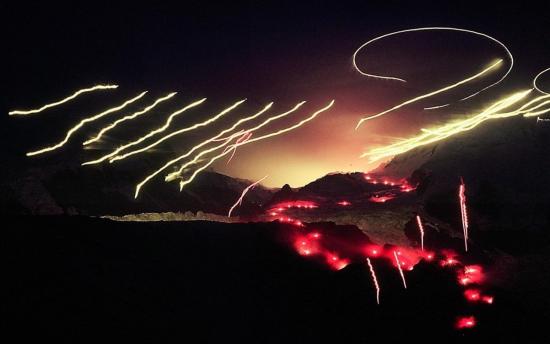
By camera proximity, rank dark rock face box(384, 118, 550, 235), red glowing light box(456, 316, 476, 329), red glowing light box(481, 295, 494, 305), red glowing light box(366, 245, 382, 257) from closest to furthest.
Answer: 1. red glowing light box(456, 316, 476, 329)
2. red glowing light box(481, 295, 494, 305)
3. red glowing light box(366, 245, 382, 257)
4. dark rock face box(384, 118, 550, 235)

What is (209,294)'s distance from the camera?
41.7 feet

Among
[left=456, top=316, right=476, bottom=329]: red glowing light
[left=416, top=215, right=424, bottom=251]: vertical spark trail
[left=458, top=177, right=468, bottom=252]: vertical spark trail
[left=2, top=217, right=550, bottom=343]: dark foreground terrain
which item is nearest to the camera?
[left=2, top=217, right=550, bottom=343]: dark foreground terrain

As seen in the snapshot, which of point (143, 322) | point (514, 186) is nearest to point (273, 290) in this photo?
point (143, 322)

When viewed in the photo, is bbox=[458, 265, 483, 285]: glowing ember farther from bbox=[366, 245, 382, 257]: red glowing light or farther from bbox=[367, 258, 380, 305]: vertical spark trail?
bbox=[367, 258, 380, 305]: vertical spark trail

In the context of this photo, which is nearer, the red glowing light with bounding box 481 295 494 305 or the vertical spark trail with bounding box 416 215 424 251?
the red glowing light with bounding box 481 295 494 305

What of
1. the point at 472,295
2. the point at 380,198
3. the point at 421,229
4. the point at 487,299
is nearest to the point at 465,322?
the point at 472,295

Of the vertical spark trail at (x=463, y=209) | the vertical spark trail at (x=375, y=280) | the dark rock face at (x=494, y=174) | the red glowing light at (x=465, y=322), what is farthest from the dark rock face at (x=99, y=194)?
the red glowing light at (x=465, y=322)

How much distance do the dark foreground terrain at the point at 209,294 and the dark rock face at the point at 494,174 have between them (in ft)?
17.9

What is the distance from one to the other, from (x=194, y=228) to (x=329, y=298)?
21.9 ft

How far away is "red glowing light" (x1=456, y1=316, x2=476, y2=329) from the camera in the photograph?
1341 cm

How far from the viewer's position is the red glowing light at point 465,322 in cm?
1341

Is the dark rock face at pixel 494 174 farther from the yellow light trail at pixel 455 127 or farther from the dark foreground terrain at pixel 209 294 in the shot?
the dark foreground terrain at pixel 209 294

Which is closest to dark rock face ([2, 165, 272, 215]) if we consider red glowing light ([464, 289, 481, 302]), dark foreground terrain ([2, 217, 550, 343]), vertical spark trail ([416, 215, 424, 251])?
dark foreground terrain ([2, 217, 550, 343])

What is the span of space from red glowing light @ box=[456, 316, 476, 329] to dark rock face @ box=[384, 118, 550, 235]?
8.45 meters
